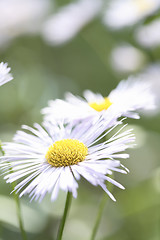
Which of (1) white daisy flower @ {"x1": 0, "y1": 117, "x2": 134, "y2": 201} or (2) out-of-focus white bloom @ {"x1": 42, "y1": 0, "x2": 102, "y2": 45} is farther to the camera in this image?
(2) out-of-focus white bloom @ {"x1": 42, "y1": 0, "x2": 102, "y2": 45}

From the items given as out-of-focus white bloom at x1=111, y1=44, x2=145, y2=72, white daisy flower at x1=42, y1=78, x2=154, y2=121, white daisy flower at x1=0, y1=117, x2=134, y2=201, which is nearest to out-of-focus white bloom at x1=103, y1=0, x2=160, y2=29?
out-of-focus white bloom at x1=111, y1=44, x2=145, y2=72

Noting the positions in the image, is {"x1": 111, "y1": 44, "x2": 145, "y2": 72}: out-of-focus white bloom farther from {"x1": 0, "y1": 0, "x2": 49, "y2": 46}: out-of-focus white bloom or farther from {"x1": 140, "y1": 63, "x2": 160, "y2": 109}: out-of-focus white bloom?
{"x1": 0, "y1": 0, "x2": 49, "y2": 46}: out-of-focus white bloom

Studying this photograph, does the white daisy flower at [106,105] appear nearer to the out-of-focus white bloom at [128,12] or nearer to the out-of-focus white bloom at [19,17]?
the out-of-focus white bloom at [128,12]

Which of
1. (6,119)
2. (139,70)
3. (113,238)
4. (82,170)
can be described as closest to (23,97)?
(6,119)

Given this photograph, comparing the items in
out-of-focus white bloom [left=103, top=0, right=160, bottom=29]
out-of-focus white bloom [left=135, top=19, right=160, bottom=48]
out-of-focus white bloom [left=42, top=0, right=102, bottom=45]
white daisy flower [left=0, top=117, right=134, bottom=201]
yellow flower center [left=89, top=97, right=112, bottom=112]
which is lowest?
white daisy flower [left=0, top=117, right=134, bottom=201]

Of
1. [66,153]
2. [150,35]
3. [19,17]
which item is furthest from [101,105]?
[19,17]

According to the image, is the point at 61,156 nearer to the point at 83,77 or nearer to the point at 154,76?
the point at 154,76
